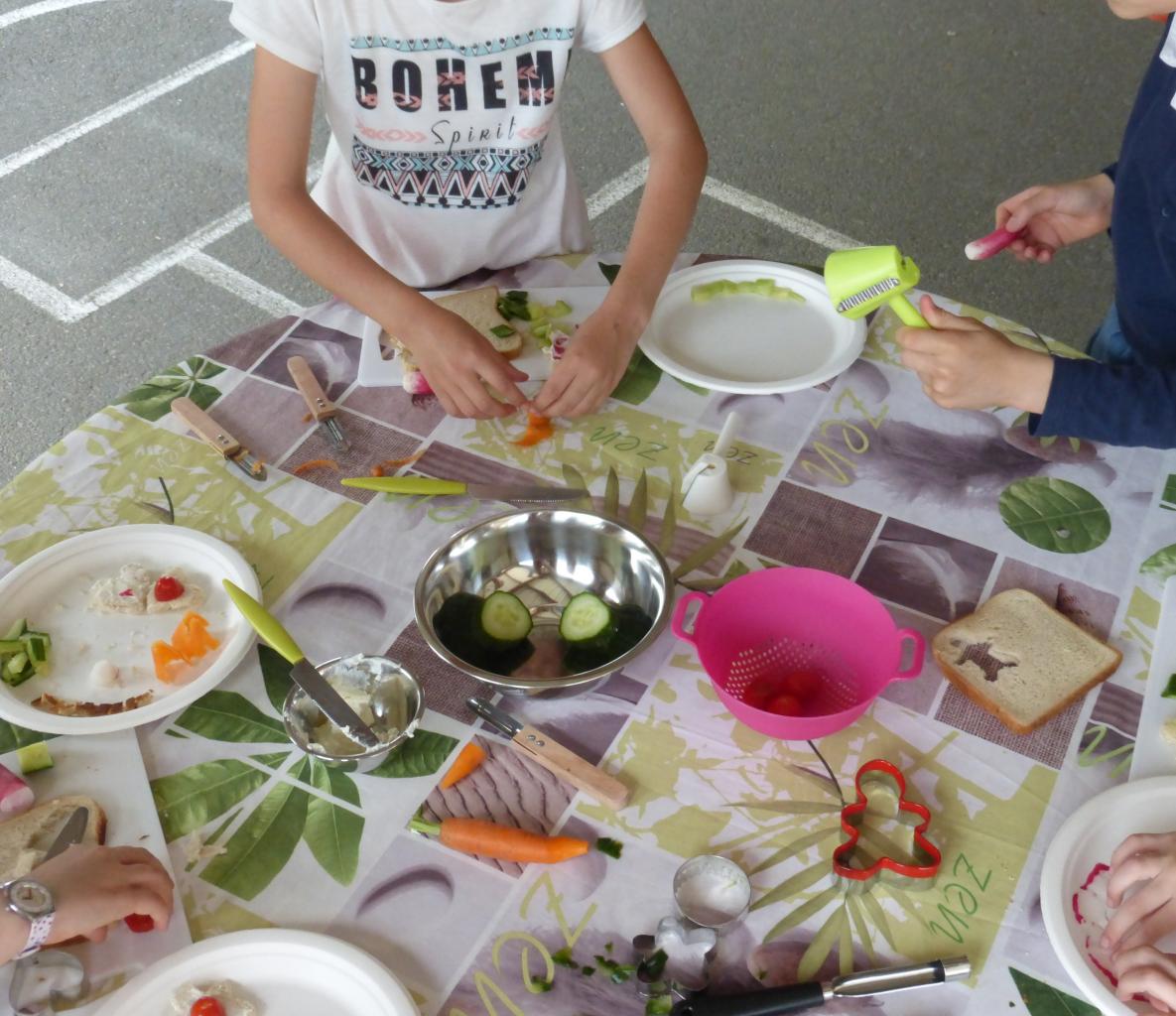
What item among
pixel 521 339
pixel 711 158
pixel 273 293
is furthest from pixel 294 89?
pixel 711 158

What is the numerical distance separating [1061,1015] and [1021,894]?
85mm

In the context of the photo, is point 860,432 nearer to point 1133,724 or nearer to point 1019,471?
point 1019,471

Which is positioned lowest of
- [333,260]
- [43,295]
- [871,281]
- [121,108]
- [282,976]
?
[43,295]

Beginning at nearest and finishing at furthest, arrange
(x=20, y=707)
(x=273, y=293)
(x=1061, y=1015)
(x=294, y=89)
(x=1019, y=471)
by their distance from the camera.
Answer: (x=1061, y=1015) → (x=20, y=707) → (x=1019, y=471) → (x=294, y=89) → (x=273, y=293)

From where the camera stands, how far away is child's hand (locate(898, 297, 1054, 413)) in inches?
43.1

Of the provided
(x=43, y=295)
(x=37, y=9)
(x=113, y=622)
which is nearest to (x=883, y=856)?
(x=113, y=622)

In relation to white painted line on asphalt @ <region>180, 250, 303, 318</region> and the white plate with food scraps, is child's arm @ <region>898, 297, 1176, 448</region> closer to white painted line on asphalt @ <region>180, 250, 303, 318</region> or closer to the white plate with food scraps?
the white plate with food scraps

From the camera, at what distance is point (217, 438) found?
116 cm

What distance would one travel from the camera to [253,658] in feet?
3.24

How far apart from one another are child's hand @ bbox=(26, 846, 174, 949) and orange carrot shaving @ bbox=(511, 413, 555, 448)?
1.79 feet

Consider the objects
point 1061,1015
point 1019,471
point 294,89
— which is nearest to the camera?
point 1061,1015

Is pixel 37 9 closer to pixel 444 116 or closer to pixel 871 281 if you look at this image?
pixel 444 116

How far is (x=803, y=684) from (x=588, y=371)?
1.33ft

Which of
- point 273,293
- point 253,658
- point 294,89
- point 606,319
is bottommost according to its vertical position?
point 273,293
